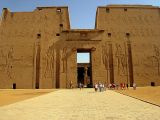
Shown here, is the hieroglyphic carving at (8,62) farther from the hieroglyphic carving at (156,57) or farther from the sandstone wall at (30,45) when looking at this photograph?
the hieroglyphic carving at (156,57)

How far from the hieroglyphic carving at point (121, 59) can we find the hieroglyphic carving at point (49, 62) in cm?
941

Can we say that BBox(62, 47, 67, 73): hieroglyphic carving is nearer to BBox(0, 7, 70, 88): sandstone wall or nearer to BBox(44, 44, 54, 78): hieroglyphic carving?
BBox(0, 7, 70, 88): sandstone wall

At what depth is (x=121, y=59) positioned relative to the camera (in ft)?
110

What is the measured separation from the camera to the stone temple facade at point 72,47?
3272cm

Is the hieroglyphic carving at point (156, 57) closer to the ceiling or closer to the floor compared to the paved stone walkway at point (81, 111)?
closer to the ceiling

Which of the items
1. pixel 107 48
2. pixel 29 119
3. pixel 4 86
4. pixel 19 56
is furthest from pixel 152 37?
pixel 29 119

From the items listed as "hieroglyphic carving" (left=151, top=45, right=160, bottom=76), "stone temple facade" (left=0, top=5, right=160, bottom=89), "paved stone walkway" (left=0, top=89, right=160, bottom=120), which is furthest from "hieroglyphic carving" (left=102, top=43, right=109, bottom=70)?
"paved stone walkway" (left=0, top=89, right=160, bottom=120)

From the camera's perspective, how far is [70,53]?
1315 inches

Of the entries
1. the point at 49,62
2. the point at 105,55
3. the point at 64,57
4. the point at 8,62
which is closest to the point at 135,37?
the point at 105,55

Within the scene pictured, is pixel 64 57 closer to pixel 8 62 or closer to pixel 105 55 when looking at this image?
pixel 105 55

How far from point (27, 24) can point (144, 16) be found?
18.3 meters

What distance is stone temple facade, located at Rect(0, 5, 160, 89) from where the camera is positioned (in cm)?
3272

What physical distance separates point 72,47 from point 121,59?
24.2ft

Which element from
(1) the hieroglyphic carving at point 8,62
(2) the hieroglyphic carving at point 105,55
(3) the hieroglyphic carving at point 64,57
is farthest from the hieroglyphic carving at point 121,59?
(1) the hieroglyphic carving at point 8,62
